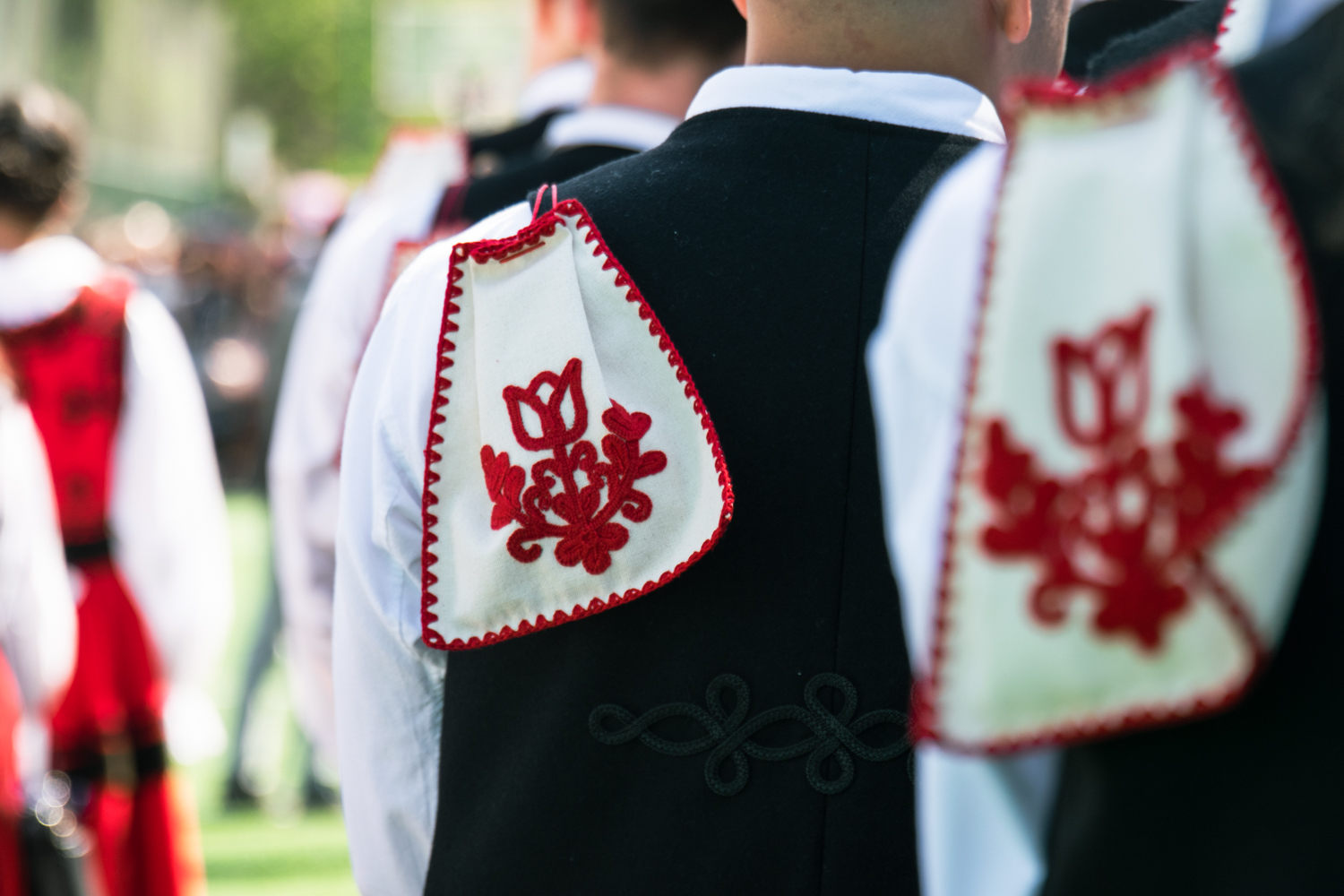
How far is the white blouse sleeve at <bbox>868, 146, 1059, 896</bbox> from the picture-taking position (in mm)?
810

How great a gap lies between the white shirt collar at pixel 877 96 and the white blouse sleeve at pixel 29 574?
172 cm

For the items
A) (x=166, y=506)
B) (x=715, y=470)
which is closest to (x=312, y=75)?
(x=166, y=506)

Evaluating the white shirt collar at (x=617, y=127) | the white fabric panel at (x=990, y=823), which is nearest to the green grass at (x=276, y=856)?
the white shirt collar at (x=617, y=127)

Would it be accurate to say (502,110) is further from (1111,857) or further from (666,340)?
(1111,857)

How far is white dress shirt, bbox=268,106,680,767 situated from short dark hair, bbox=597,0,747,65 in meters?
0.10

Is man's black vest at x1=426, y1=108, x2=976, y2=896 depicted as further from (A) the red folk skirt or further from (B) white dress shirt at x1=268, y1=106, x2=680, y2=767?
(A) the red folk skirt

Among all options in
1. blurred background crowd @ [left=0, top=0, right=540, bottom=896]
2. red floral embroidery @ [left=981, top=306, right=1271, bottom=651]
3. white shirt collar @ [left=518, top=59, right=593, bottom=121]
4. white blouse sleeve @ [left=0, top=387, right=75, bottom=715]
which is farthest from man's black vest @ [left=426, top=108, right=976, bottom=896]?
blurred background crowd @ [left=0, top=0, right=540, bottom=896]

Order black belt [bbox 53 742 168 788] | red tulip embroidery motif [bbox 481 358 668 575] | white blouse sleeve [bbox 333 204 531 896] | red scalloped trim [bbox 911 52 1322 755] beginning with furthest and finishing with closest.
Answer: black belt [bbox 53 742 168 788] → white blouse sleeve [bbox 333 204 531 896] → red tulip embroidery motif [bbox 481 358 668 575] → red scalloped trim [bbox 911 52 1322 755]

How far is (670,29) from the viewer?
2270 mm

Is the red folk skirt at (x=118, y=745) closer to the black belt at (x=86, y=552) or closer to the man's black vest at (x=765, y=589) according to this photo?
the black belt at (x=86, y=552)

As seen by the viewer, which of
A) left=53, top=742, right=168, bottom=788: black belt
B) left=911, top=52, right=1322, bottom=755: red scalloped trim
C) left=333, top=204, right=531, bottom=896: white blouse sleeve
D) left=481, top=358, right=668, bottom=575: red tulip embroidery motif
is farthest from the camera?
left=53, top=742, right=168, bottom=788: black belt

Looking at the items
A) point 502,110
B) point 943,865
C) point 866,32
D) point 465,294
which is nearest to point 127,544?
point 465,294

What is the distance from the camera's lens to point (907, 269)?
2.80 feet

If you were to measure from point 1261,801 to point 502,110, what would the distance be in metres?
6.52
